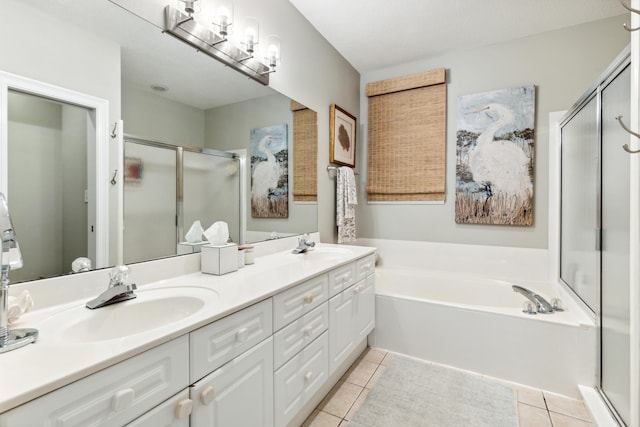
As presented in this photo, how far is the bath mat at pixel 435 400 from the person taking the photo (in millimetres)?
1640

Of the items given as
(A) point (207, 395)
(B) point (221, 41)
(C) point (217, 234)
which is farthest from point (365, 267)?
(B) point (221, 41)

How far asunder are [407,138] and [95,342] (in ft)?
9.77

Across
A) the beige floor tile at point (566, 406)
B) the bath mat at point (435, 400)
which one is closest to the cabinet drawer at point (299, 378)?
the bath mat at point (435, 400)

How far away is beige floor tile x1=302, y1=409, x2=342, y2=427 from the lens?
1.61 meters

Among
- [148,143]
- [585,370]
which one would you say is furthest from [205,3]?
[585,370]

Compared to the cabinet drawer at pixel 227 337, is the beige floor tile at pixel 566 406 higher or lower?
lower

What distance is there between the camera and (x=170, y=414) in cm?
82

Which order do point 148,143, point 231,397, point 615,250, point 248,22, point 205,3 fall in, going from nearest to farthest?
point 231,397
point 148,143
point 615,250
point 205,3
point 248,22

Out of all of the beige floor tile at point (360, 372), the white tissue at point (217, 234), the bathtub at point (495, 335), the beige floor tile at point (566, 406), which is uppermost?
the white tissue at point (217, 234)

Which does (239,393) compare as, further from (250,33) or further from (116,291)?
(250,33)

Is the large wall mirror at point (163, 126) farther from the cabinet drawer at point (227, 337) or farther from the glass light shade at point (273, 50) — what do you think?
the cabinet drawer at point (227, 337)

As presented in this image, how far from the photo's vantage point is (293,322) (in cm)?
137

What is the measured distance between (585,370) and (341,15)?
116 inches

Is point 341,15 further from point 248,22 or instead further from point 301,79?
point 248,22
